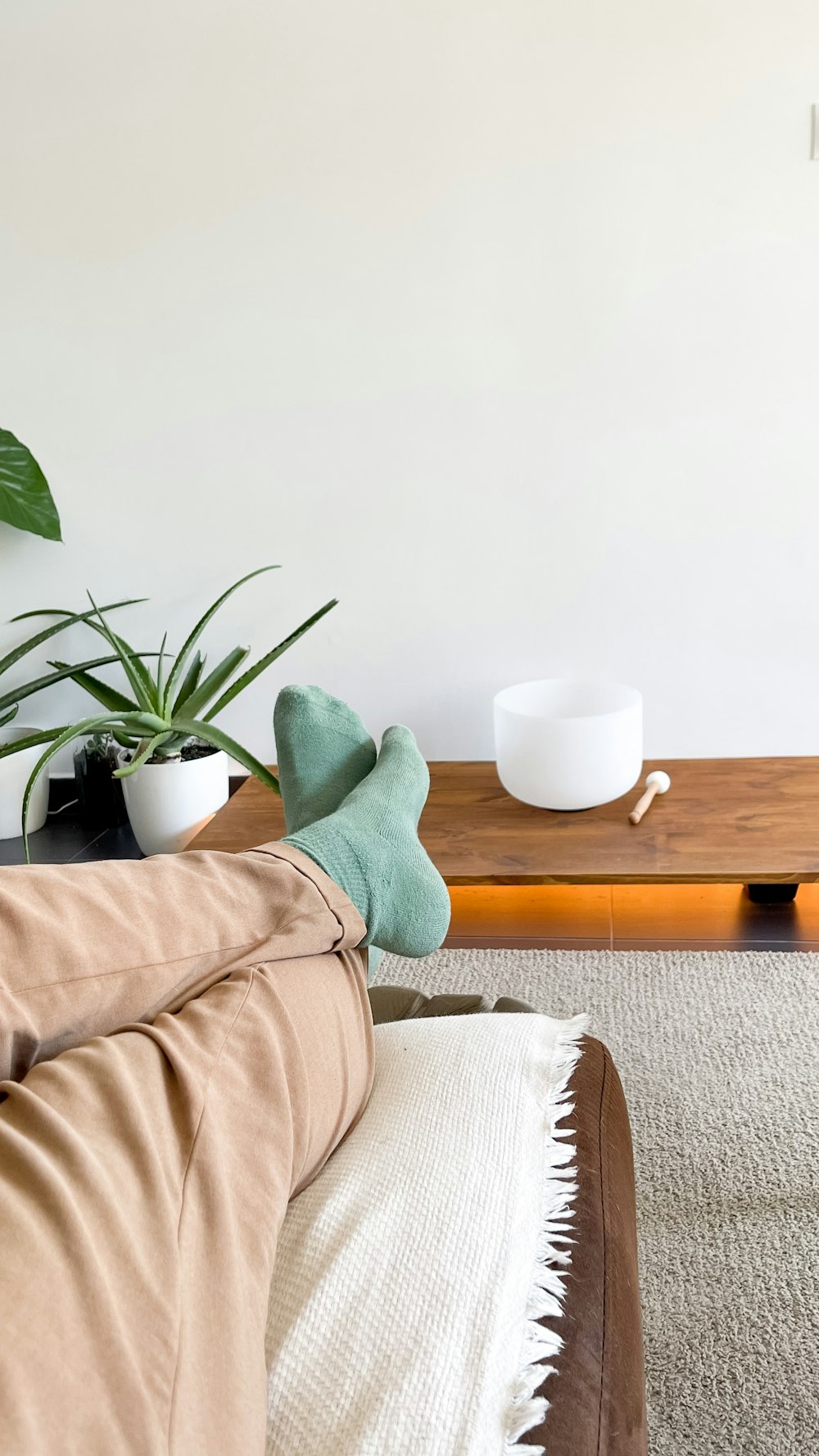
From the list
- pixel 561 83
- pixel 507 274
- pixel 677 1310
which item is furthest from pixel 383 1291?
pixel 561 83

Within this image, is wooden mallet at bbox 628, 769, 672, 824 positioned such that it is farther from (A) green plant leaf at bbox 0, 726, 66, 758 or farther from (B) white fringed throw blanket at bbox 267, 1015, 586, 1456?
(A) green plant leaf at bbox 0, 726, 66, 758

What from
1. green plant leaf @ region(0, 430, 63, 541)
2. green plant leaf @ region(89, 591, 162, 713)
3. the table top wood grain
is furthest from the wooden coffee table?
green plant leaf @ region(0, 430, 63, 541)

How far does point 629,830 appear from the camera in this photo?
1.43 metres

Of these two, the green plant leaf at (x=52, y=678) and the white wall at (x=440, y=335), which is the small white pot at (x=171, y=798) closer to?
the green plant leaf at (x=52, y=678)

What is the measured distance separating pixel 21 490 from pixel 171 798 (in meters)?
0.71

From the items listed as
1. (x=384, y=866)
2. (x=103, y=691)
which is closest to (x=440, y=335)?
(x=103, y=691)

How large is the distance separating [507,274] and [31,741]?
120cm

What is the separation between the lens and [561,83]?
193cm

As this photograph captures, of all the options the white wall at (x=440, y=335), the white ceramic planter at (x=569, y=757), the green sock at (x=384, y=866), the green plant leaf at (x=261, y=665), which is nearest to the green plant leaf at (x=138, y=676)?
the green plant leaf at (x=261, y=665)

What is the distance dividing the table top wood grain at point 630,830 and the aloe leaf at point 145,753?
0.84 feet

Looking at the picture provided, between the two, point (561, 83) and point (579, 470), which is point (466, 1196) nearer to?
point (579, 470)

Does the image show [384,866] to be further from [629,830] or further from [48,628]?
[48,628]

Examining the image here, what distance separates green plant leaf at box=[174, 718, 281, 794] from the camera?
176 centimetres

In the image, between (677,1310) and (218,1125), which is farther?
(677,1310)
